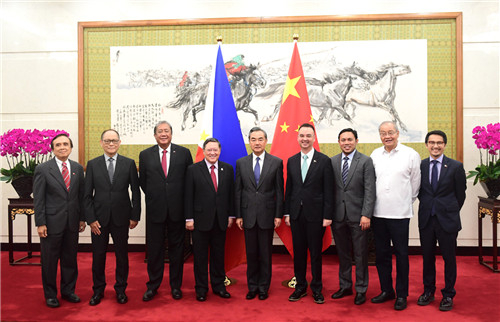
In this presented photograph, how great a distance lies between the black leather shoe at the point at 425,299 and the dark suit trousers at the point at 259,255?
131 cm

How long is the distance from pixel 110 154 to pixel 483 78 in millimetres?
4757

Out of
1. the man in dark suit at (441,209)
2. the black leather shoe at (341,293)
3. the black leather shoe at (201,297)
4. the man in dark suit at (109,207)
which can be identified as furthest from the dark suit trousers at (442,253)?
the man in dark suit at (109,207)

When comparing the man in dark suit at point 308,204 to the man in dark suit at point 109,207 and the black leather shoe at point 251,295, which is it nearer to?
the black leather shoe at point 251,295

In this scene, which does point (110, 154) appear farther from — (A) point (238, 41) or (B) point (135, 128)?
(A) point (238, 41)

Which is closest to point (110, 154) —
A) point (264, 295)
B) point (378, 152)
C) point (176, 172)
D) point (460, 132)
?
point (176, 172)

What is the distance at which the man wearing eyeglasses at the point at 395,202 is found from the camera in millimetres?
3096

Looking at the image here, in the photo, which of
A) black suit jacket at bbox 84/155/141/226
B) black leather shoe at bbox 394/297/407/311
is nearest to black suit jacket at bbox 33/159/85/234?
black suit jacket at bbox 84/155/141/226

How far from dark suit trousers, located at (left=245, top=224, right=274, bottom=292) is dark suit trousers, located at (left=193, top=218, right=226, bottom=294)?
258 millimetres

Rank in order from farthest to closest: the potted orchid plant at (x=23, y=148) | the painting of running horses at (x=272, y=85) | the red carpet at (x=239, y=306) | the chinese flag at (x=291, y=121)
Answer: the painting of running horses at (x=272, y=85) → the potted orchid plant at (x=23, y=148) → the chinese flag at (x=291, y=121) → the red carpet at (x=239, y=306)

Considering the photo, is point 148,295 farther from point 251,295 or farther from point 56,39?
point 56,39

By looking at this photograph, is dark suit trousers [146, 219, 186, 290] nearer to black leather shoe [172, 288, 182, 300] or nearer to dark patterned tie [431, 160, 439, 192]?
black leather shoe [172, 288, 182, 300]

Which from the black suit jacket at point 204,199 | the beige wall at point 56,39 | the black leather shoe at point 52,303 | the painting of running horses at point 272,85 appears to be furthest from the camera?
the beige wall at point 56,39

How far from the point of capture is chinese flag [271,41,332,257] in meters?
3.87

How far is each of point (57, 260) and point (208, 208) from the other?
4.60 ft
